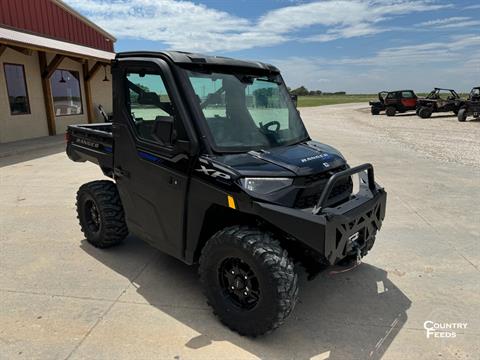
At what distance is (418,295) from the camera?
11.3 ft

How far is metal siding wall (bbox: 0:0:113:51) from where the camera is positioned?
1353 centimetres

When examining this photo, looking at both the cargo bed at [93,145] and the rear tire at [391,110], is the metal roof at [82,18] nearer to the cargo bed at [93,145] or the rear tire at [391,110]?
the cargo bed at [93,145]

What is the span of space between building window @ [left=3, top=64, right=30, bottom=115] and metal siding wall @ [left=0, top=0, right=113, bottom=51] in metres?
1.65

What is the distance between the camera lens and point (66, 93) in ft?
53.1

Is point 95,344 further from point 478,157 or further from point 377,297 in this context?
point 478,157

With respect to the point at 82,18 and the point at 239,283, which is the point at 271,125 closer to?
the point at 239,283

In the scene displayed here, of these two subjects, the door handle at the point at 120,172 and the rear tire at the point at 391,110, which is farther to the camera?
the rear tire at the point at 391,110

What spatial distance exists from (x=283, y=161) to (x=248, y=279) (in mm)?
923

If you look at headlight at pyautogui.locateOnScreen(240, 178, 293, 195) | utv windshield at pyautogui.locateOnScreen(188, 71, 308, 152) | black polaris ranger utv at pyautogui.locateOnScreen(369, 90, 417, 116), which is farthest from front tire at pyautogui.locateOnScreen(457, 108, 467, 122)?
headlight at pyautogui.locateOnScreen(240, 178, 293, 195)

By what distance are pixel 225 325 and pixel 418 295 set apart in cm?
A: 178

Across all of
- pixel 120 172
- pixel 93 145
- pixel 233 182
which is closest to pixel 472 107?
pixel 93 145

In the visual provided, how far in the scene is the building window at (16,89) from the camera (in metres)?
12.8

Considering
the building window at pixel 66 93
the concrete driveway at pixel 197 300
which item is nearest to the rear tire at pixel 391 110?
the building window at pixel 66 93

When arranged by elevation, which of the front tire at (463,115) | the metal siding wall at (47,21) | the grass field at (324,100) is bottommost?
the grass field at (324,100)
